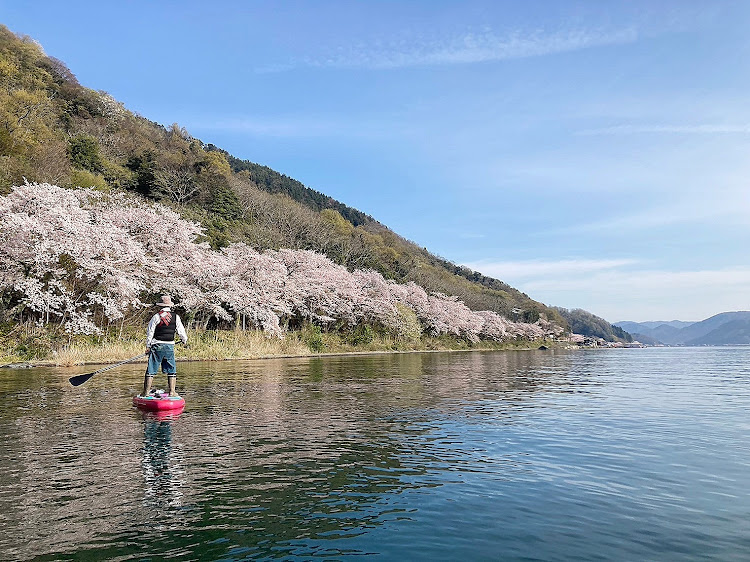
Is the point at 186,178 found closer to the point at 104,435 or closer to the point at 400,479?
the point at 104,435

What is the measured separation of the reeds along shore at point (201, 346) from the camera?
95.6 feet

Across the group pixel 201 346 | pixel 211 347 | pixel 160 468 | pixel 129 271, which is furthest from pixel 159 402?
pixel 211 347

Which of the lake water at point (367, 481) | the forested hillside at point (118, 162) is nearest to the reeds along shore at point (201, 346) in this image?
the lake water at point (367, 481)

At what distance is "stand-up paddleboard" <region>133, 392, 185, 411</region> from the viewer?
568 inches

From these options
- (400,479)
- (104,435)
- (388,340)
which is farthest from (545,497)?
(388,340)

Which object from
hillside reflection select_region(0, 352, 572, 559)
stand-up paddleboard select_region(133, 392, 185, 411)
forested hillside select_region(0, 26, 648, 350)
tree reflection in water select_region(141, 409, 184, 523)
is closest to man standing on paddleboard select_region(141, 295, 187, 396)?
stand-up paddleboard select_region(133, 392, 185, 411)

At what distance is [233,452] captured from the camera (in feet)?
34.7

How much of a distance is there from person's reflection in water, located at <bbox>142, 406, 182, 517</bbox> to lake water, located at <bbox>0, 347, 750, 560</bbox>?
0.04 m

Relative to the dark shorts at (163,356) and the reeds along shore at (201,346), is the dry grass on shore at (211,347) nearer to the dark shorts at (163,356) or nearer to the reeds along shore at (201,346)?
the reeds along shore at (201,346)

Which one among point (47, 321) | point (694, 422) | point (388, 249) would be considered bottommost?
point (694, 422)

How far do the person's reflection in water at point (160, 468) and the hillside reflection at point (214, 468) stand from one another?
3cm

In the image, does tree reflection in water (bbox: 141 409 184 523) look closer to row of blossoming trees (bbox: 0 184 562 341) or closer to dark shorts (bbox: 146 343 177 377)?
dark shorts (bbox: 146 343 177 377)

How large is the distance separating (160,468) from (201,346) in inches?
1197

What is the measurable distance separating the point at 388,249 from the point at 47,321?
97983 mm
